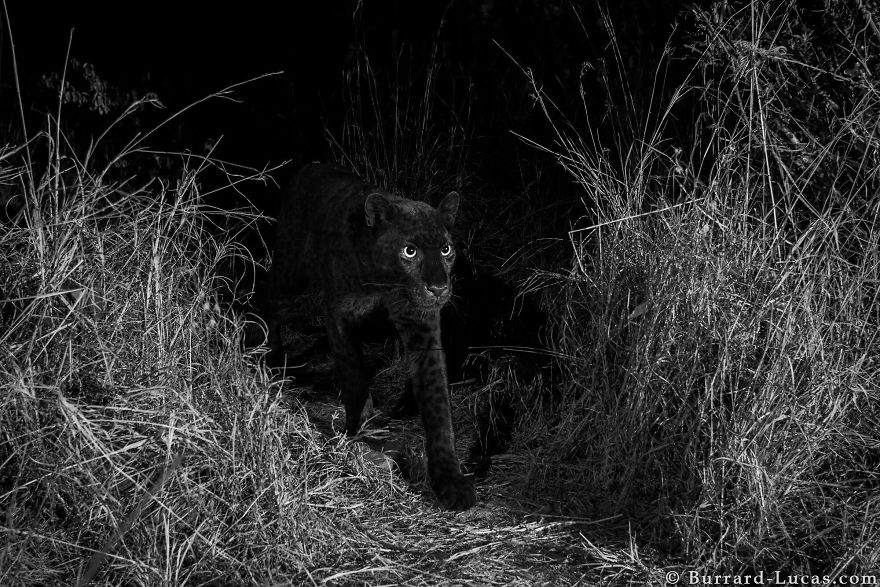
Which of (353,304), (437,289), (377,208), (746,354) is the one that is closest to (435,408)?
(437,289)

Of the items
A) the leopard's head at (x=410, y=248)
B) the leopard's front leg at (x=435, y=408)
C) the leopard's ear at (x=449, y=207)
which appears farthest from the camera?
the leopard's ear at (x=449, y=207)

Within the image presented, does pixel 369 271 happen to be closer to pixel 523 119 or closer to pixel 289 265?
pixel 289 265

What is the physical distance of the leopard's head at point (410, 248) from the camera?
4492 mm

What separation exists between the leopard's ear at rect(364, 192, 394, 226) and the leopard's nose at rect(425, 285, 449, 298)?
498 mm

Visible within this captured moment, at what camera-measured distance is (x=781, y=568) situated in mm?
3299

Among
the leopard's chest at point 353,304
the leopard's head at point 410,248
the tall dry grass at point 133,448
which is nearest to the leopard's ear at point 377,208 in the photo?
the leopard's head at point 410,248

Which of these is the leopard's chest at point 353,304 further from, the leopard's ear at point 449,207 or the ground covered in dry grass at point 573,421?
the ground covered in dry grass at point 573,421

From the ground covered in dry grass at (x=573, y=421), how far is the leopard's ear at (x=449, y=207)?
2.57 feet

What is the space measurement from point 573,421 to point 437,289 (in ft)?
2.98

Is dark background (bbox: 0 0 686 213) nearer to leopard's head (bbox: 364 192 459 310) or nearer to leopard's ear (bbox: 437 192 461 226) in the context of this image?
leopard's ear (bbox: 437 192 461 226)

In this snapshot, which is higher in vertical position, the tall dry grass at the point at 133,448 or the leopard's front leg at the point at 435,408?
the tall dry grass at the point at 133,448

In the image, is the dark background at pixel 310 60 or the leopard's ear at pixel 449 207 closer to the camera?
the leopard's ear at pixel 449 207

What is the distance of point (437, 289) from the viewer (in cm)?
441

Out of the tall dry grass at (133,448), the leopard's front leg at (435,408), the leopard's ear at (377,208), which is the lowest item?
the leopard's front leg at (435,408)
